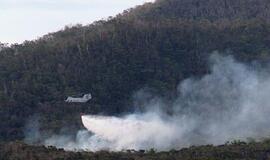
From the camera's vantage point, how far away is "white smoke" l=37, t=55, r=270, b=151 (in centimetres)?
7406

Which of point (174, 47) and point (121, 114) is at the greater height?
point (174, 47)

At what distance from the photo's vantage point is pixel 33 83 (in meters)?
85.8

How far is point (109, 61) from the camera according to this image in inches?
3580

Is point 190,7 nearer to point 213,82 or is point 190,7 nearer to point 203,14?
point 203,14

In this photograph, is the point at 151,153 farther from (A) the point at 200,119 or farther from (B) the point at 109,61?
(B) the point at 109,61

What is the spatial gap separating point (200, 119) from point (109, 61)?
46.9ft

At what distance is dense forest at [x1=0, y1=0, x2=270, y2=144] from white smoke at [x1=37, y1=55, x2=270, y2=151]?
1879 mm

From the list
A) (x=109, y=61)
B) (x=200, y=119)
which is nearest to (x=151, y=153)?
(x=200, y=119)

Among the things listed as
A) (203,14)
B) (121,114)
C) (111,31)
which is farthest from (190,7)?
(121,114)

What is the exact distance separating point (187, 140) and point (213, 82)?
13.8m

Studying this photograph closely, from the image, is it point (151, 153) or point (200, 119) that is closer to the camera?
point (151, 153)

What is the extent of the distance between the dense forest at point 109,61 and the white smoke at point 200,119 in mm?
1879

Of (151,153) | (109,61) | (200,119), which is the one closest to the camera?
(151,153)

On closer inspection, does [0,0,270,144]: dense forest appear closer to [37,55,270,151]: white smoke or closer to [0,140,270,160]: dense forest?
[37,55,270,151]: white smoke
